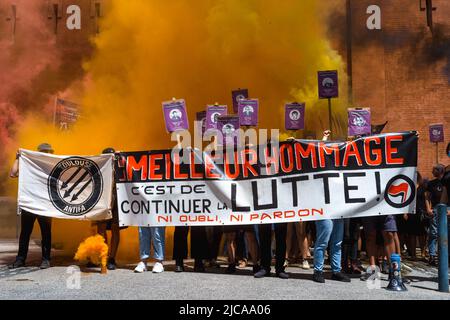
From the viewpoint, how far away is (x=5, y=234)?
1277 cm

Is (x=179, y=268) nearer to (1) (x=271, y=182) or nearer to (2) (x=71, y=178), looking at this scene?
(1) (x=271, y=182)

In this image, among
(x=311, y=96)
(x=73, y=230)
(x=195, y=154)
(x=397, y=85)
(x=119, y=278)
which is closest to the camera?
(x=119, y=278)

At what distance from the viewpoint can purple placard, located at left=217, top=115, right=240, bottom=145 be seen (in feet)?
23.8

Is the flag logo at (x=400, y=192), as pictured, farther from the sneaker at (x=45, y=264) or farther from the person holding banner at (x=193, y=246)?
the sneaker at (x=45, y=264)

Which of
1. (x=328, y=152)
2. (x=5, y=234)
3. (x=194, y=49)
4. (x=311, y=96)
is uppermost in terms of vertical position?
(x=194, y=49)

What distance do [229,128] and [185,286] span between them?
10.0 feet

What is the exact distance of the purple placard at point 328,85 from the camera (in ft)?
28.5

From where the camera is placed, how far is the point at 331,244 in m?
5.63

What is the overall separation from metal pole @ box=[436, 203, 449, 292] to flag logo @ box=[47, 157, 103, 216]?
418 centimetres

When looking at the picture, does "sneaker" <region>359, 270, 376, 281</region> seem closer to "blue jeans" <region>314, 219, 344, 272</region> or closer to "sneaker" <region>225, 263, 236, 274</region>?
"blue jeans" <region>314, 219, 344, 272</region>

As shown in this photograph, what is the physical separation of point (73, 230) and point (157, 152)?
2707 mm

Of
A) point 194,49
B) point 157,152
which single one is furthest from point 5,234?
point 157,152

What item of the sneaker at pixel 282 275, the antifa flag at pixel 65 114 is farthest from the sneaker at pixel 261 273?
the antifa flag at pixel 65 114

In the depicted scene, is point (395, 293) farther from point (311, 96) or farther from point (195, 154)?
point (311, 96)
